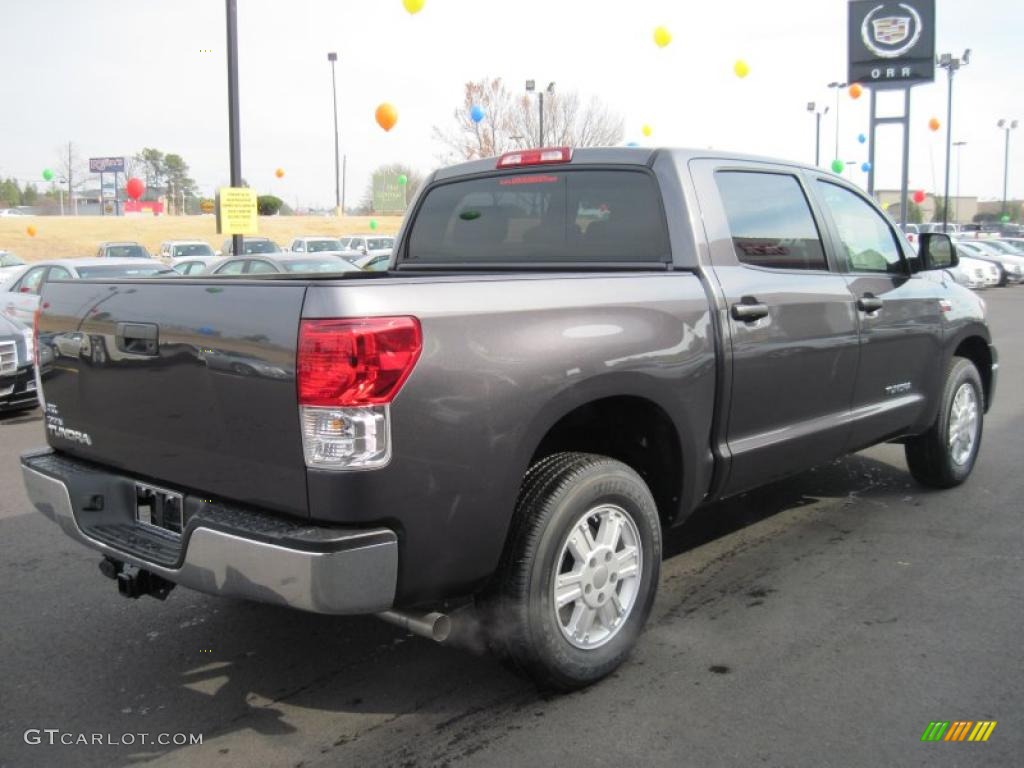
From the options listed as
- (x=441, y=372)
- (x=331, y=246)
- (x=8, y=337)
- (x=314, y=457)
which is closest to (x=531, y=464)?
(x=441, y=372)

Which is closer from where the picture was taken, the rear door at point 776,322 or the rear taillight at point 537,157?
the rear door at point 776,322

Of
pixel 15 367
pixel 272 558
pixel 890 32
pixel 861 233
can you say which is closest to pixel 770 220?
pixel 861 233

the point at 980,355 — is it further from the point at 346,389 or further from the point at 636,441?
the point at 346,389

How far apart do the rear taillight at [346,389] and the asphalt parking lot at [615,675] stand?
101 centimetres

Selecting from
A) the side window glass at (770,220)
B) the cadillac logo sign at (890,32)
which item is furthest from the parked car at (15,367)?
the cadillac logo sign at (890,32)

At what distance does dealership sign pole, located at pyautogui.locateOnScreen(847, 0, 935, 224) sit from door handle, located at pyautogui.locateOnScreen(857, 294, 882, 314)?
102 feet

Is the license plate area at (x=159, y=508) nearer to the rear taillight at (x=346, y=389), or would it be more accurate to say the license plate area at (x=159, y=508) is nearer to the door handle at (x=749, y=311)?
the rear taillight at (x=346, y=389)

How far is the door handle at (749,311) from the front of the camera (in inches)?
152

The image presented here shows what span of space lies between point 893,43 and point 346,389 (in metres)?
34.5

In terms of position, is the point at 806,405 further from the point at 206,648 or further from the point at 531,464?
the point at 206,648

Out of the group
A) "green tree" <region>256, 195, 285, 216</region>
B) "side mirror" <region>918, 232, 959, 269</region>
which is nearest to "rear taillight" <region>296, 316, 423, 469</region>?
"side mirror" <region>918, 232, 959, 269</region>

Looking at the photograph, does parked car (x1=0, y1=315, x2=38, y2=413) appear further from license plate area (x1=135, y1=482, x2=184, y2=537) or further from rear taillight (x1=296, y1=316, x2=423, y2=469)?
rear taillight (x1=296, y1=316, x2=423, y2=469)

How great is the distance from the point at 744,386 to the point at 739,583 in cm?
105

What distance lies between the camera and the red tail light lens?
260cm
